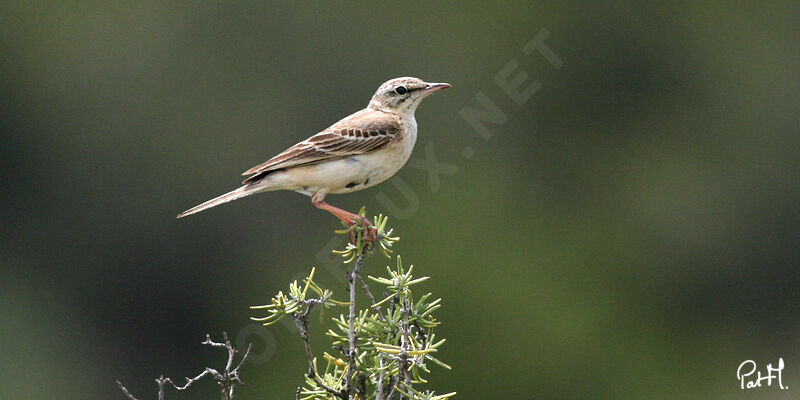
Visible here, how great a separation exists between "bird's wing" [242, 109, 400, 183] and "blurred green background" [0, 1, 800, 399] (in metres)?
13.6

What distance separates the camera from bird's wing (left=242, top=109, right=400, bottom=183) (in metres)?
9.44

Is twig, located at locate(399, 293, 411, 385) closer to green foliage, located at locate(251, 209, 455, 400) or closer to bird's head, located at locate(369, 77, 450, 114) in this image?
green foliage, located at locate(251, 209, 455, 400)

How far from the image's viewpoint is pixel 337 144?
31.7ft

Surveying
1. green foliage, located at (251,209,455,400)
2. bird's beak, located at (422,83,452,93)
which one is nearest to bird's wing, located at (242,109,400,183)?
bird's beak, located at (422,83,452,93)

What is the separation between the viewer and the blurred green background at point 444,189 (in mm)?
26406

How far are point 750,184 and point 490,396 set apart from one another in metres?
14.5

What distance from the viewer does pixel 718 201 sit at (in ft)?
111

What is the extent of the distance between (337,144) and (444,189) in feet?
60.5

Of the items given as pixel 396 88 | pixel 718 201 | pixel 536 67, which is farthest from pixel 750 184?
pixel 396 88
